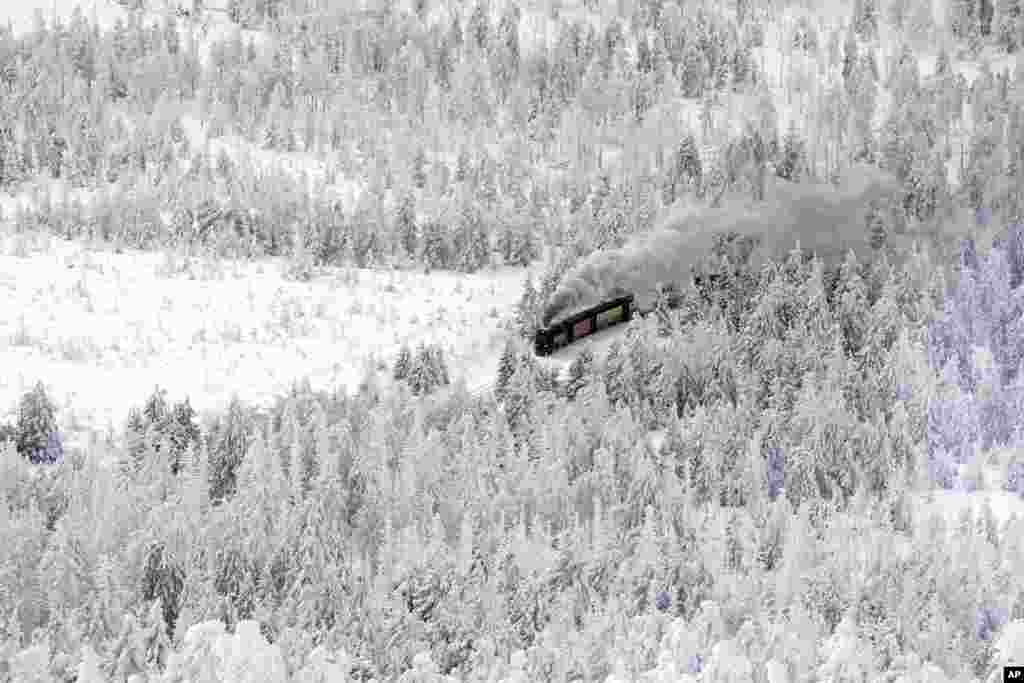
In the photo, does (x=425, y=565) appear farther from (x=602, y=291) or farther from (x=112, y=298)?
(x=112, y=298)

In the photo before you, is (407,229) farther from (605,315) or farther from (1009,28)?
(1009,28)

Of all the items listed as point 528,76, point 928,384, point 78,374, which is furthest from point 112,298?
point 528,76

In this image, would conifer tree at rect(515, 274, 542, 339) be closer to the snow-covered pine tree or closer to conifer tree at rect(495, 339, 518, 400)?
conifer tree at rect(495, 339, 518, 400)

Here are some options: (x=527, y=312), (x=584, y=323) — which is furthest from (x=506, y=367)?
(x=584, y=323)

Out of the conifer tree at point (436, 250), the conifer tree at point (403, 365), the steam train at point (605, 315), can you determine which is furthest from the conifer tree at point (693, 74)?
the conifer tree at point (403, 365)

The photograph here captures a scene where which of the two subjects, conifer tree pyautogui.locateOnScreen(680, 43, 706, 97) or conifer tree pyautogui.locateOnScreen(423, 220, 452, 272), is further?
conifer tree pyautogui.locateOnScreen(680, 43, 706, 97)

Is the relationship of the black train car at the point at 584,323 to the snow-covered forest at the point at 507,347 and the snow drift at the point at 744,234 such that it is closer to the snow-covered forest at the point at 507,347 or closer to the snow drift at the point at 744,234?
the snow drift at the point at 744,234

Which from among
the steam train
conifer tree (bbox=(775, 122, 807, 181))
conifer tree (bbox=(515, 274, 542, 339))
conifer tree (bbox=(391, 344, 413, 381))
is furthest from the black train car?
conifer tree (bbox=(775, 122, 807, 181))
